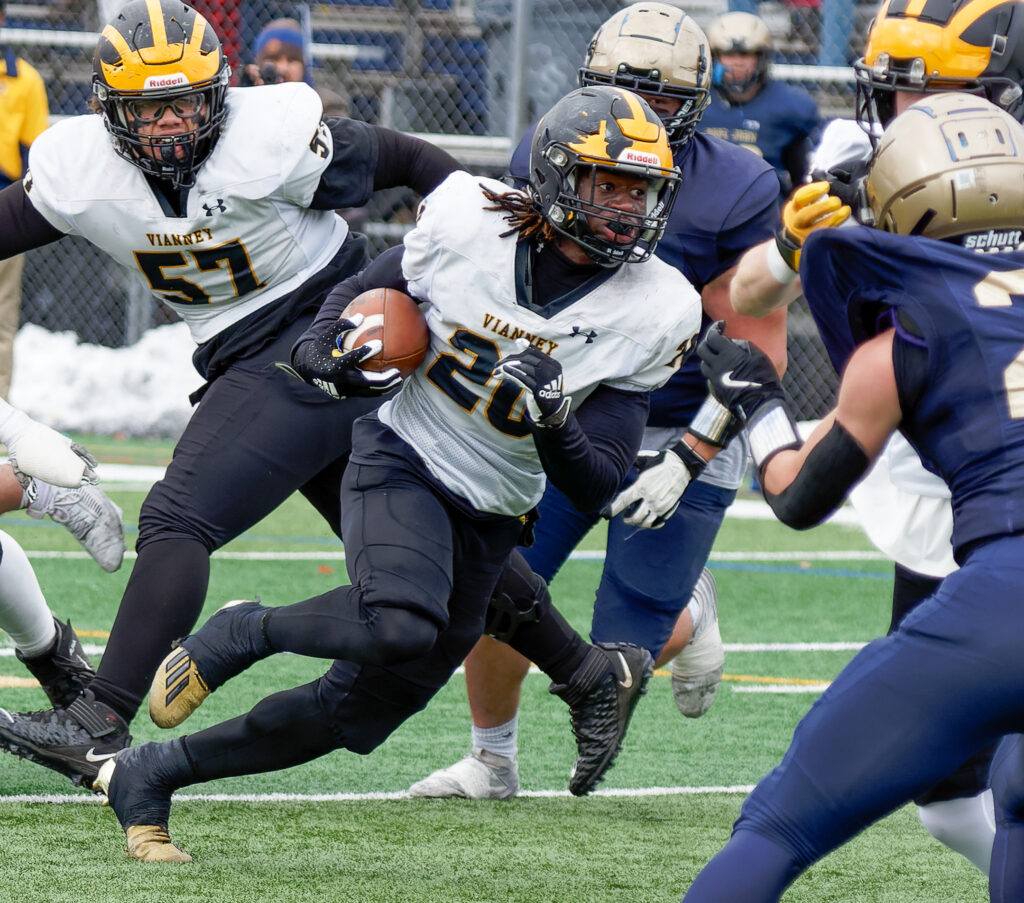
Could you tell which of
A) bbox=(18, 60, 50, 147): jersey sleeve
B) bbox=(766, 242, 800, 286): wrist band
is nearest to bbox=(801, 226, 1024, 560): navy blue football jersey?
bbox=(766, 242, 800, 286): wrist band

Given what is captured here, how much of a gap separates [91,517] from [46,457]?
0.56 metres

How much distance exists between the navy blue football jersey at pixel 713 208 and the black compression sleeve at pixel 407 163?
0.19 meters

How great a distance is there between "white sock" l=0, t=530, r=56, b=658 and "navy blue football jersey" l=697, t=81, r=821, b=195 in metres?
4.63

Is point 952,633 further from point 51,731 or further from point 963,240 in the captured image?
point 51,731

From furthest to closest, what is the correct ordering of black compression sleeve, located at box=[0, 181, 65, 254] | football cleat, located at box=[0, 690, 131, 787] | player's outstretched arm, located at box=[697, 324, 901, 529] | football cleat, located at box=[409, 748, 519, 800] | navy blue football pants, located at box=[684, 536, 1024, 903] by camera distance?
football cleat, located at box=[409, 748, 519, 800] → black compression sleeve, located at box=[0, 181, 65, 254] → football cleat, located at box=[0, 690, 131, 787] → player's outstretched arm, located at box=[697, 324, 901, 529] → navy blue football pants, located at box=[684, 536, 1024, 903]

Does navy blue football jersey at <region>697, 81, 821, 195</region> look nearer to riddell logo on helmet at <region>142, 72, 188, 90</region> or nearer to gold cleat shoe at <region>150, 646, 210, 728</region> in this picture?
riddell logo on helmet at <region>142, 72, 188, 90</region>

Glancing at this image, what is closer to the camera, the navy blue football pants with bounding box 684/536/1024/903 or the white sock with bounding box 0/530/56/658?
the navy blue football pants with bounding box 684/536/1024/903

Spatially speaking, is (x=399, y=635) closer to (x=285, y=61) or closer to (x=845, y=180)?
(x=845, y=180)

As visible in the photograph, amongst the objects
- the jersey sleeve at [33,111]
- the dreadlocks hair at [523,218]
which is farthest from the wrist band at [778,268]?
the jersey sleeve at [33,111]

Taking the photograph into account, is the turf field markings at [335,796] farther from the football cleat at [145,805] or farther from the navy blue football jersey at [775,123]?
the navy blue football jersey at [775,123]

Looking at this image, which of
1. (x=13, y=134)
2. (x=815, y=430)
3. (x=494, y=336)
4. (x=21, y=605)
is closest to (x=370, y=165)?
(x=494, y=336)

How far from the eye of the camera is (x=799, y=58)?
10016 millimetres

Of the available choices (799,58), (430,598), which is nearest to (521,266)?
(430,598)

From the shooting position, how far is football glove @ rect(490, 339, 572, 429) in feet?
9.99
